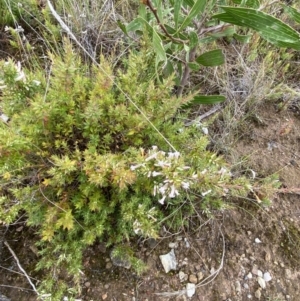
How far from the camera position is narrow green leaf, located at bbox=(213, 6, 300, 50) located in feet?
4.04

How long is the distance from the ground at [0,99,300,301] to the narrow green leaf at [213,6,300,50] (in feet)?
2.05

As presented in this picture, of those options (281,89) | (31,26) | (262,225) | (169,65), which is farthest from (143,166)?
(31,26)

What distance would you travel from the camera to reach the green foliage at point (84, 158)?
122cm

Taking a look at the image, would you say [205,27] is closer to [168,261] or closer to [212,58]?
[212,58]

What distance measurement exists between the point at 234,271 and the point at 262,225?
0.31 metres

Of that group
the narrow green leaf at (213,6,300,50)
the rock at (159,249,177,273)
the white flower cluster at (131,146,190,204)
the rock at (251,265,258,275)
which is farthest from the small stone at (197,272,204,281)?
the narrow green leaf at (213,6,300,50)

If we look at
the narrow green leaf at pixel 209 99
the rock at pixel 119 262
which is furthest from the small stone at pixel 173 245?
the narrow green leaf at pixel 209 99

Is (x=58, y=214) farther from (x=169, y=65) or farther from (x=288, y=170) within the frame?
(x=288, y=170)

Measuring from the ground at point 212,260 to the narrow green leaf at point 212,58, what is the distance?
571 mm

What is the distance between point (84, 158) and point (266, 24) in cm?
93

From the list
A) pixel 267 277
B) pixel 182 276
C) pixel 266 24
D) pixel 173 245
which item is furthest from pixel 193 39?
pixel 267 277

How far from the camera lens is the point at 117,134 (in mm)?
Answer: 1429

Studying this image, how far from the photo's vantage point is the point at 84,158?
1303 millimetres

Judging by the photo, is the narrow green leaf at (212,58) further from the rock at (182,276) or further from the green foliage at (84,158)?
the rock at (182,276)
